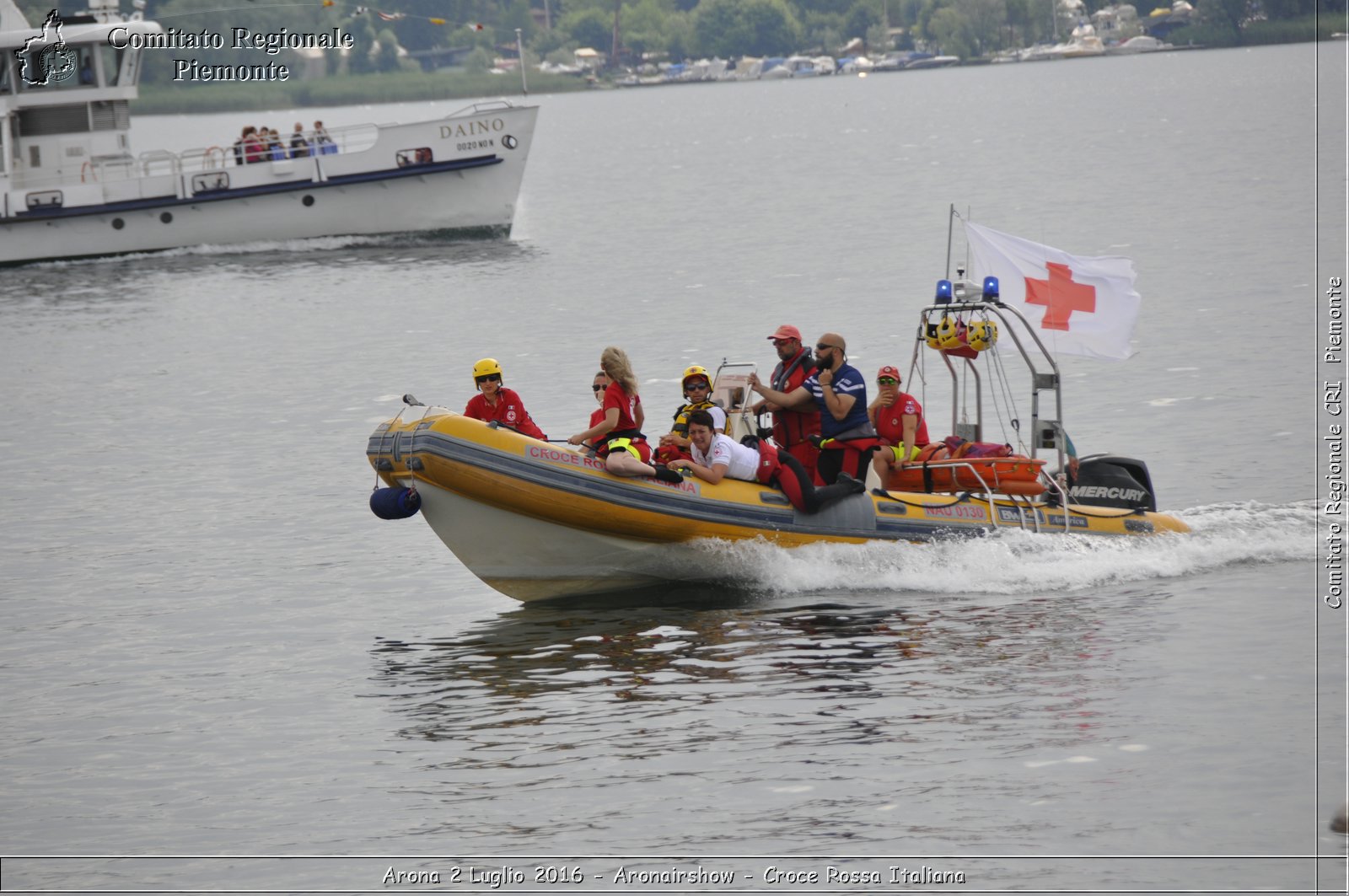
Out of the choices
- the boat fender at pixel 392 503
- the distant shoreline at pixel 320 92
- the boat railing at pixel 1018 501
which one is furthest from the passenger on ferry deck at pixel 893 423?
the distant shoreline at pixel 320 92

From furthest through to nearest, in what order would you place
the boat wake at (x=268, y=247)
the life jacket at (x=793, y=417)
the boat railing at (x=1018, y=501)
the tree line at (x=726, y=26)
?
the tree line at (x=726, y=26)
the boat wake at (x=268, y=247)
the boat railing at (x=1018, y=501)
the life jacket at (x=793, y=417)

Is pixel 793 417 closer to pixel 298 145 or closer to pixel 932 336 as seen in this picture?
pixel 932 336

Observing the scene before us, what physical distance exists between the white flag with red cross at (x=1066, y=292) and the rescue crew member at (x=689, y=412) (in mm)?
2095

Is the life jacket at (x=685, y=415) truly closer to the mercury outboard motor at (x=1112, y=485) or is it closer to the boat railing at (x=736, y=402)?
the boat railing at (x=736, y=402)

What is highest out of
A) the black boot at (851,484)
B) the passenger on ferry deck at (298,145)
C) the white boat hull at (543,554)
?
the passenger on ferry deck at (298,145)

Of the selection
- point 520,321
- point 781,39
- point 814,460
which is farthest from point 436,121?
point 781,39

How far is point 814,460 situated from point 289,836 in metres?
5.19

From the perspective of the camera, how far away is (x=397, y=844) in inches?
334

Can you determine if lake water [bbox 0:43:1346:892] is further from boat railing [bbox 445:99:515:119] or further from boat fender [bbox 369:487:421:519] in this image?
boat railing [bbox 445:99:515:119]

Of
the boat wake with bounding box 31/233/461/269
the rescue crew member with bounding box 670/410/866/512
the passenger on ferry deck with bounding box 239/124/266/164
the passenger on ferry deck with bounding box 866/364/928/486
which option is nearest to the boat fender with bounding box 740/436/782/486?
the rescue crew member with bounding box 670/410/866/512

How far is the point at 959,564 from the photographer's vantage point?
12.3 metres

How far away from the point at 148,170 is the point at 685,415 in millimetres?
27583

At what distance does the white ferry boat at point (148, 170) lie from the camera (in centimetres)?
3503
